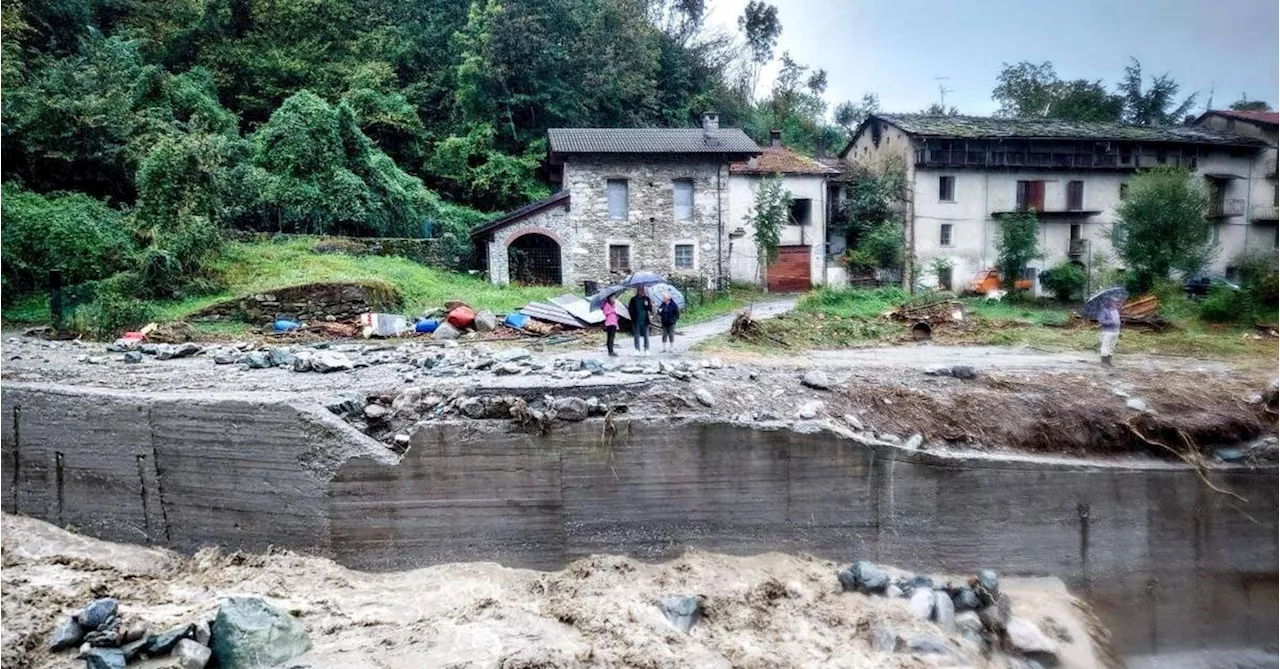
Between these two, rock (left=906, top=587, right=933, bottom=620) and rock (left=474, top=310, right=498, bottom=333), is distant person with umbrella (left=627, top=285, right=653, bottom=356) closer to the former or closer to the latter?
rock (left=474, top=310, right=498, bottom=333)

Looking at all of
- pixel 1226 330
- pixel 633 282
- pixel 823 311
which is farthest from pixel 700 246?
pixel 1226 330

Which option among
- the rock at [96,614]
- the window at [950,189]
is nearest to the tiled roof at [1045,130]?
the window at [950,189]

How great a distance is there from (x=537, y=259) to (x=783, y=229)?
9.27m

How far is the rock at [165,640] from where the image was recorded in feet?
16.0

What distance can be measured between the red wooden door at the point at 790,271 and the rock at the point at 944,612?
19.7 m

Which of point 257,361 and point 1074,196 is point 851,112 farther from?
point 257,361

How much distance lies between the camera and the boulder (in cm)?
1384

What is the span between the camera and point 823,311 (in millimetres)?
16578

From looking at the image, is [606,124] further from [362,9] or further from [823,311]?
[823,311]

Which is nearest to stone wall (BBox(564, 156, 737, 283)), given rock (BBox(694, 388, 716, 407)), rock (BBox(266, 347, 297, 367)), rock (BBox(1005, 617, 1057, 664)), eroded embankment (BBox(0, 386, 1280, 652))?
rock (BBox(266, 347, 297, 367))

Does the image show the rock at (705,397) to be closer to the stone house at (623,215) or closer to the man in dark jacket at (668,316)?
the man in dark jacket at (668,316)

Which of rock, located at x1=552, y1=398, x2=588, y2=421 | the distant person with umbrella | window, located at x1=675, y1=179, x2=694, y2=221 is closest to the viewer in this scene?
rock, located at x1=552, y1=398, x2=588, y2=421

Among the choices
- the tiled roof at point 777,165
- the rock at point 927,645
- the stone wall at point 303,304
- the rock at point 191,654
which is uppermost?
the tiled roof at point 777,165

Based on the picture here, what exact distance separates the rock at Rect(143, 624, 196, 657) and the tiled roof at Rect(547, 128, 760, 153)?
20.0 meters
